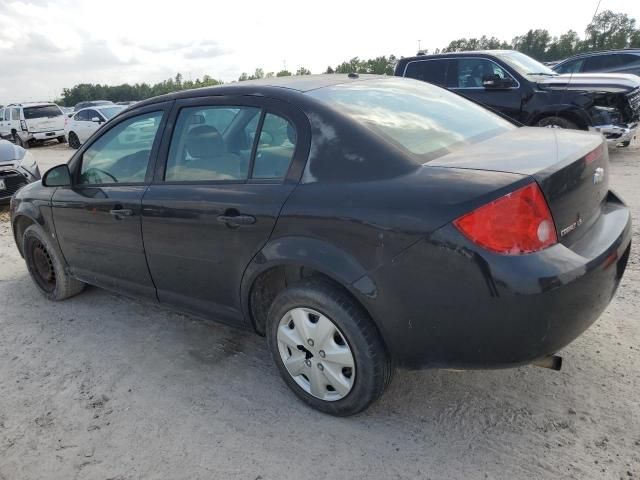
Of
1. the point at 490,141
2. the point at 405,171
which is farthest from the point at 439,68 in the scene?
the point at 405,171

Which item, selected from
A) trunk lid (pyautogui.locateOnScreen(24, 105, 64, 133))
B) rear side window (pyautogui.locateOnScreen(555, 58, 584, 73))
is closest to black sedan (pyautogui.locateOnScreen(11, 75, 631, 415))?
rear side window (pyautogui.locateOnScreen(555, 58, 584, 73))

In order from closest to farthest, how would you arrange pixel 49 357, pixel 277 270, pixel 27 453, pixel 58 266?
pixel 27 453, pixel 277 270, pixel 49 357, pixel 58 266

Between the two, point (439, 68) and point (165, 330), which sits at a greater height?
point (439, 68)

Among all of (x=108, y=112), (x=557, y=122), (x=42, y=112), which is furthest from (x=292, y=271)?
(x=42, y=112)

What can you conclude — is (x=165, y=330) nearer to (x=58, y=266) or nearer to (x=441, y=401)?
(x=58, y=266)

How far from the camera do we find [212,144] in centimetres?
299

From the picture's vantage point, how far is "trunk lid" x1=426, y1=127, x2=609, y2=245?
6.96ft

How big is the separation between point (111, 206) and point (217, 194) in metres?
1.02

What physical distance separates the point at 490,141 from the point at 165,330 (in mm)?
2528

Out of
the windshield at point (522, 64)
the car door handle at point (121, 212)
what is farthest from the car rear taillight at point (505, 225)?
the windshield at point (522, 64)

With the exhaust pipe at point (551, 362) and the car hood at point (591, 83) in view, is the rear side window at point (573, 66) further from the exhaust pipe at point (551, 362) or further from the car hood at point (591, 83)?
the exhaust pipe at point (551, 362)

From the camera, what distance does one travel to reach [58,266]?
418 centimetres

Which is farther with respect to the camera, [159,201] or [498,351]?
[159,201]

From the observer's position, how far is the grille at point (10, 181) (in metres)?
7.86
